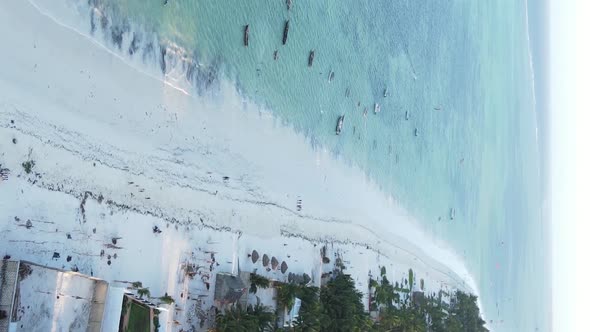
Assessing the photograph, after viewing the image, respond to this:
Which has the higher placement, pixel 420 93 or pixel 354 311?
pixel 420 93

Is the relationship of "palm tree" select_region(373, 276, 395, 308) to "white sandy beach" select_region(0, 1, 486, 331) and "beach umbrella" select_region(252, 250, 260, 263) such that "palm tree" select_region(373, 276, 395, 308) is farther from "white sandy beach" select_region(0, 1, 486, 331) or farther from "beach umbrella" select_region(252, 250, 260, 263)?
"beach umbrella" select_region(252, 250, 260, 263)

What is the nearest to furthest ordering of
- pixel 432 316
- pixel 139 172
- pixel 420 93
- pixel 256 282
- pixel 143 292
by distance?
pixel 143 292, pixel 139 172, pixel 256 282, pixel 432 316, pixel 420 93

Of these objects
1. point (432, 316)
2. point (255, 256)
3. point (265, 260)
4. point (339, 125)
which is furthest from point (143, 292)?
point (432, 316)

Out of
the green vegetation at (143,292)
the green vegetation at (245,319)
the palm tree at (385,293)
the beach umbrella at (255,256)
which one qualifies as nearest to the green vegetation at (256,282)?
the beach umbrella at (255,256)

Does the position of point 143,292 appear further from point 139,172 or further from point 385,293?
point 385,293

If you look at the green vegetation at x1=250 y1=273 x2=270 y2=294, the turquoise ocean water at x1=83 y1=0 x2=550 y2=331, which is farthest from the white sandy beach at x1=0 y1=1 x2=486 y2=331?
the turquoise ocean water at x1=83 y1=0 x2=550 y2=331
